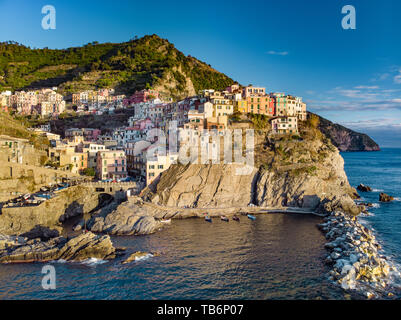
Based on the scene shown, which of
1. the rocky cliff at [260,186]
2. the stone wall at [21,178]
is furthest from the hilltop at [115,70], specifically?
the rocky cliff at [260,186]

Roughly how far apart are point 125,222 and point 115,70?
344ft

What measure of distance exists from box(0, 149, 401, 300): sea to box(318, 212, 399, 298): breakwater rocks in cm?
112

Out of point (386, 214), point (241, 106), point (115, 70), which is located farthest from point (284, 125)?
point (115, 70)

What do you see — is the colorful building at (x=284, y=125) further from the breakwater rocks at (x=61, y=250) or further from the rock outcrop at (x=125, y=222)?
the breakwater rocks at (x=61, y=250)

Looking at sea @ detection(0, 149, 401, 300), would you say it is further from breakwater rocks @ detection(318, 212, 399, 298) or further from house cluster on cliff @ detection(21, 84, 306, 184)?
house cluster on cliff @ detection(21, 84, 306, 184)

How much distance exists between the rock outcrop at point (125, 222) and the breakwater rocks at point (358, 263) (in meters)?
21.8

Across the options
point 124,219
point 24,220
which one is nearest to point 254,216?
point 124,219

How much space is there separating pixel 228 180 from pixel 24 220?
3039 cm

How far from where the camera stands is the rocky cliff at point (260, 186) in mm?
50125

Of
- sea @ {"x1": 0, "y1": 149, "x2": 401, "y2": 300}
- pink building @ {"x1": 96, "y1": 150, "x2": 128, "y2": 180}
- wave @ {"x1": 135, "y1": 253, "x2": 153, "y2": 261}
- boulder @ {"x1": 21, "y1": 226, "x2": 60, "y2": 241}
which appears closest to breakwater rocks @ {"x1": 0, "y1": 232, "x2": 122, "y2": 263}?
sea @ {"x1": 0, "y1": 149, "x2": 401, "y2": 300}

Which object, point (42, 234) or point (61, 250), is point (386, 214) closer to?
point (61, 250)

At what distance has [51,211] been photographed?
43562 millimetres
